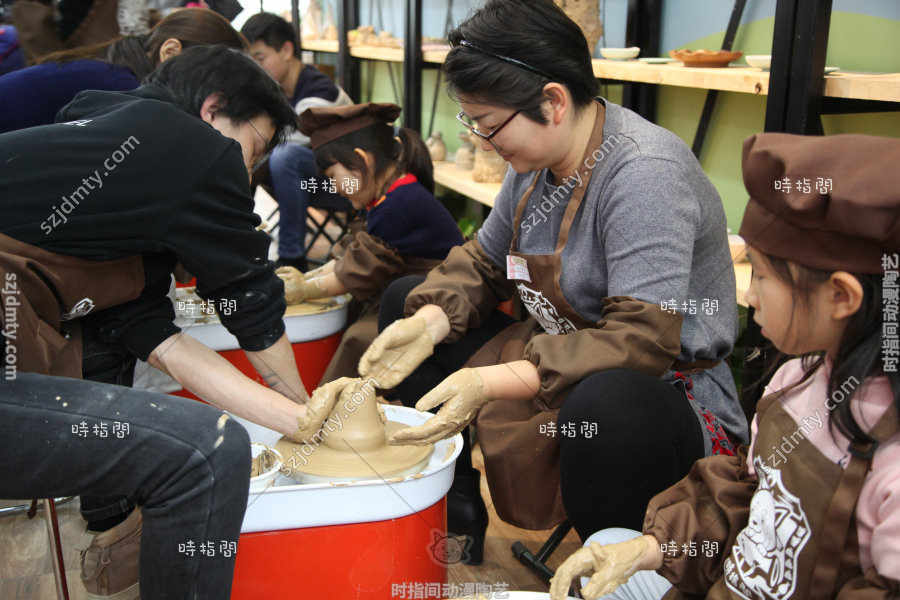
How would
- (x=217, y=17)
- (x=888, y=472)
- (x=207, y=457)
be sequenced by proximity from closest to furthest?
(x=888, y=472)
(x=207, y=457)
(x=217, y=17)

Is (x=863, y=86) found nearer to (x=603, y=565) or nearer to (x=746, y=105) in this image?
(x=746, y=105)

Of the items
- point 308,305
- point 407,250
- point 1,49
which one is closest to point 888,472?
point 407,250

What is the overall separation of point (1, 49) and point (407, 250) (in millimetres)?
1297

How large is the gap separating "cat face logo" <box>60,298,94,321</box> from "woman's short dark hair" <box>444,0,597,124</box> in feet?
2.67

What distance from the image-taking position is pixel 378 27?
620 cm

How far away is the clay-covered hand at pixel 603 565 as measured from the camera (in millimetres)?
1046

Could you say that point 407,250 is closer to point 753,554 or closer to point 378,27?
point 753,554

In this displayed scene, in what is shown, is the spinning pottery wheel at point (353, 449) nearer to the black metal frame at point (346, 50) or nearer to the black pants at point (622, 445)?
the black pants at point (622, 445)

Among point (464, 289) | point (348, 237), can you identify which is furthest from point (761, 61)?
point (348, 237)

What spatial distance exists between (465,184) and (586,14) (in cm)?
95

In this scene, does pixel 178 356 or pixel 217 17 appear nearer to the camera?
pixel 178 356

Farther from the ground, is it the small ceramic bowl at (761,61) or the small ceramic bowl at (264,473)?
the small ceramic bowl at (761,61)

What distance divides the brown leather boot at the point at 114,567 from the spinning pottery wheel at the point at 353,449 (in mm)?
345

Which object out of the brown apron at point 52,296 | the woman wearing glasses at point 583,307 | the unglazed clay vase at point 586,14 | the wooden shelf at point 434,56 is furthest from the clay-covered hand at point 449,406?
the wooden shelf at point 434,56
